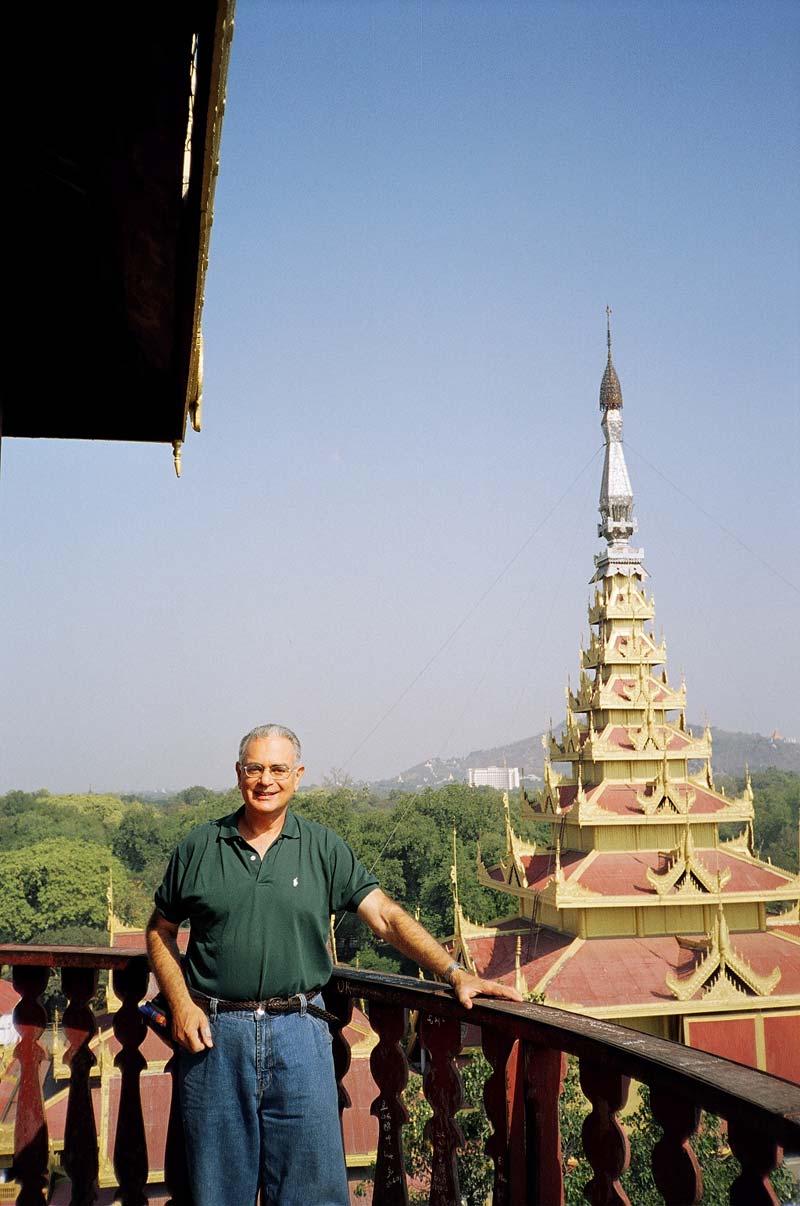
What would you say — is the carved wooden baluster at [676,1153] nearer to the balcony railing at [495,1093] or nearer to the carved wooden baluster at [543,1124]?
the balcony railing at [495,1093]

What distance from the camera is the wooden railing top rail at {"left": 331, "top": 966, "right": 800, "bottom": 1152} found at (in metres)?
1.68

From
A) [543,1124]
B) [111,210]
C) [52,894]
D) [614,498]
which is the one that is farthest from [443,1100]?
[52,894]

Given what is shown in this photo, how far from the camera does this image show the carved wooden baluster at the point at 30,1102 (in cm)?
308

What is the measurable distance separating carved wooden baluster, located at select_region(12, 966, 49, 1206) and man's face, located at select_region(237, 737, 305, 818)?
1.32m

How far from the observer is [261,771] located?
2637mm

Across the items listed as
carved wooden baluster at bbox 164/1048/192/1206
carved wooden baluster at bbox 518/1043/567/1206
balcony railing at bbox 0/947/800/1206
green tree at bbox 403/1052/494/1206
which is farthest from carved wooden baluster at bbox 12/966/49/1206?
green tree at bbox 403/1052/494/1206

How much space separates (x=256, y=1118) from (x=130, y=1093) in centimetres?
94

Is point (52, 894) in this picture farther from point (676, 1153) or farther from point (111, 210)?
point (676, 1153)

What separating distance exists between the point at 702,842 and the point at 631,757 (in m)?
2.10

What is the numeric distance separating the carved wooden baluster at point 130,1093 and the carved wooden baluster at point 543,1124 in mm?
1337

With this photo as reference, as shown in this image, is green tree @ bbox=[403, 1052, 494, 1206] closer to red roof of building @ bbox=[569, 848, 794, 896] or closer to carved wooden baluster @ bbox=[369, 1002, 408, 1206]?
red roof of building @ bbox=[569, 848, 794, 896]

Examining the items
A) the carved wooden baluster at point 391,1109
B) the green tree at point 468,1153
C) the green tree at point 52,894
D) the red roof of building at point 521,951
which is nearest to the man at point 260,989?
the carved wooden baluster at point 391,1109

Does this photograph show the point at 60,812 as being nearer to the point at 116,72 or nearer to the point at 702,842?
the point at 702,842

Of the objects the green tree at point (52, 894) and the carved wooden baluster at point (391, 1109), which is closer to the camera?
the carved wooden baluster at point (391, 1109)
